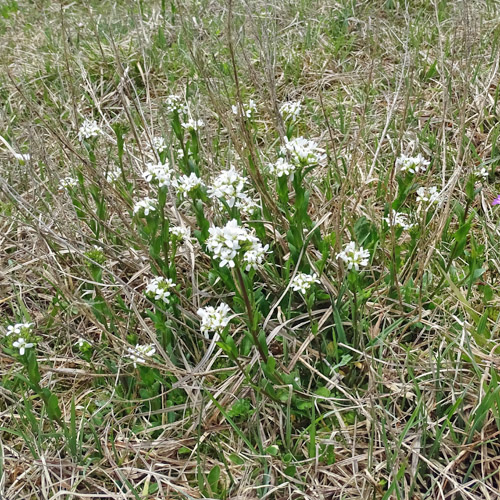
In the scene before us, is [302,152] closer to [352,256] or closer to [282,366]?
[352,256]

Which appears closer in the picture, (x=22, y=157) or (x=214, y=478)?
(x=214, y=478)

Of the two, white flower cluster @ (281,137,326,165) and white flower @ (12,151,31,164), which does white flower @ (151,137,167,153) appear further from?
white flower cluster @ (281,137,326,165)

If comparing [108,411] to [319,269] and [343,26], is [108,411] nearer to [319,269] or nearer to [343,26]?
[319,269]

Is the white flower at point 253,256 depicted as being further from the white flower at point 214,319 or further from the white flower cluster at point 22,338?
the white flower cluster at point 22,338

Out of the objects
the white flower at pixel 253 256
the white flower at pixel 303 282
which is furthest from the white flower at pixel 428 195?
the white flower at pixel 253 256

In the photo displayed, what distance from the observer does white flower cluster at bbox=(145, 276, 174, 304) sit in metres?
1.91

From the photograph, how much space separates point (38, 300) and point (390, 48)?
2757mm

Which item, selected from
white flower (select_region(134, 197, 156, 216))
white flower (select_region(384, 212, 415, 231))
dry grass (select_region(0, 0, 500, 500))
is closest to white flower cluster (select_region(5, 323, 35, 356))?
dry grass (select_region(0, 0, 500, 500))

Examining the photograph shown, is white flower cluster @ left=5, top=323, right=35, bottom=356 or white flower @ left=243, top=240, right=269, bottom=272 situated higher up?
white flower @ left=243, top=240, right=269, bottom=272

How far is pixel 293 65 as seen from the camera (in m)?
3.69

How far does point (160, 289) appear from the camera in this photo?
1.91m

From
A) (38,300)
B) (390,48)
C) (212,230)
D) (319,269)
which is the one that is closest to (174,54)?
(390,48)

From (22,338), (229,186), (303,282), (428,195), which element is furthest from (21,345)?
(428,195)

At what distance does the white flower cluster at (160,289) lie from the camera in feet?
6.27
